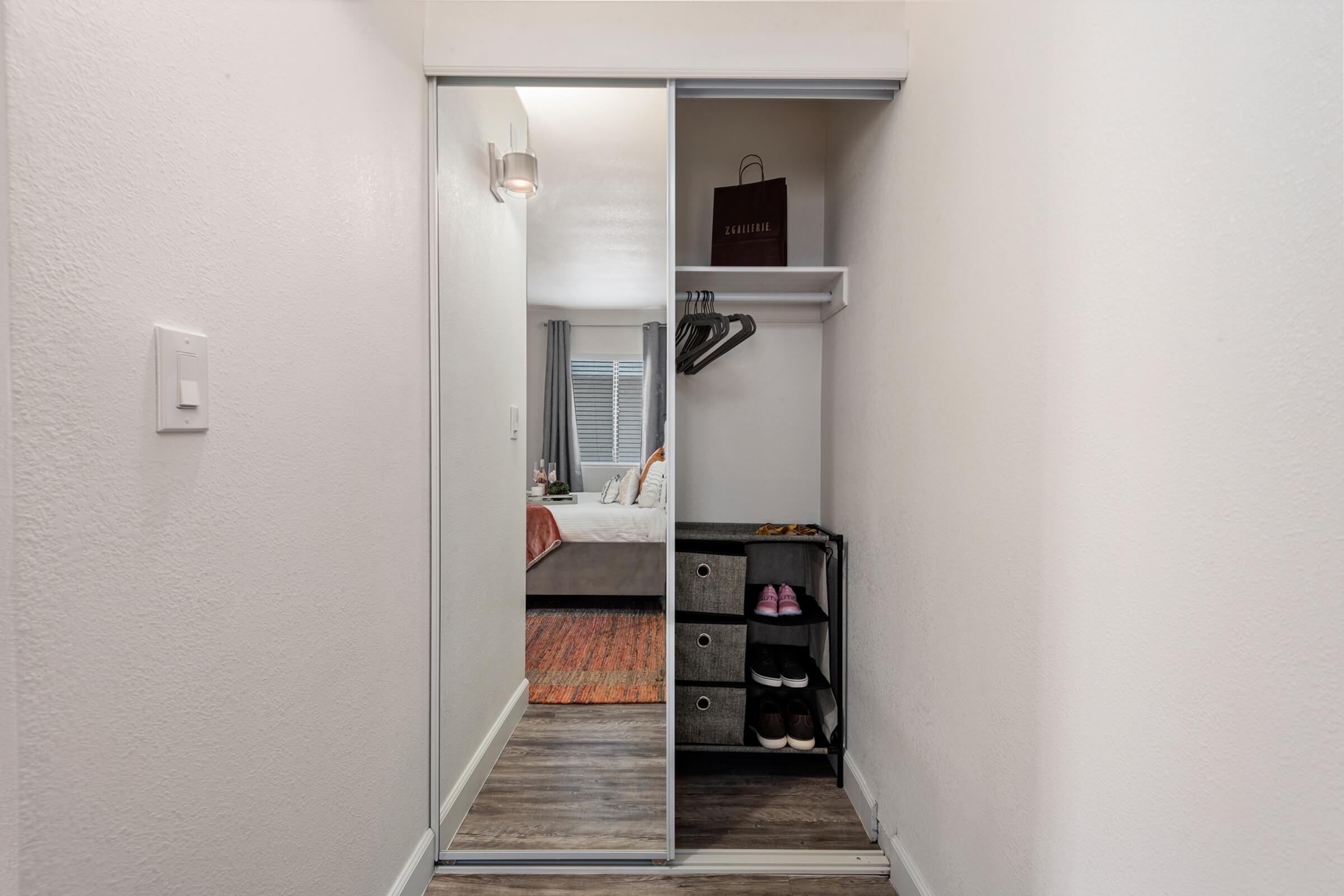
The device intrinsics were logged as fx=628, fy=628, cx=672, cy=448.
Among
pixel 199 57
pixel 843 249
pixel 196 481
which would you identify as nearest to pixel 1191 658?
pixel 196 481

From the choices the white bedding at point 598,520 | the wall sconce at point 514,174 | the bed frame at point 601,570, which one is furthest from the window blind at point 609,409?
the wall sconce at point 514,174

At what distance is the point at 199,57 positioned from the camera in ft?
2.77

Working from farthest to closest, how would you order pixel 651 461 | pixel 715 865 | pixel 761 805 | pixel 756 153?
1. pixel 756 153
2. pixel 761 805
3. pixel 651 461
4. pixel 715 865

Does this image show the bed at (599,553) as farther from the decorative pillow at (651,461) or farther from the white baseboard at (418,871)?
the white baseboard at (418,871)

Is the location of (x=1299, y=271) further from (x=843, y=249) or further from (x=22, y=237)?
(x=843, y=249)

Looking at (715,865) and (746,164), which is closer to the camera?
(715,865)

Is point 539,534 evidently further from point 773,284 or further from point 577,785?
point 773,284

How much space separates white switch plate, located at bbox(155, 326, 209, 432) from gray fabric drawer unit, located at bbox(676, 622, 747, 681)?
59.9 inches

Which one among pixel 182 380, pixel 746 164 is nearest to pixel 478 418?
pixel 182 380

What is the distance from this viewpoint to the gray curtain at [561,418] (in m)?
1.83

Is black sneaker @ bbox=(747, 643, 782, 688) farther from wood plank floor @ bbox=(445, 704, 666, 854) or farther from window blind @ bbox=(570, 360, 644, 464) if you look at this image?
window blind @ bbox=(570, 360, 644, 464)

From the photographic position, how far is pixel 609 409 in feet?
5.94

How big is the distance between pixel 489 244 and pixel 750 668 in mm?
1581

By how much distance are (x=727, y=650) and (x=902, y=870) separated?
2.42 ft
